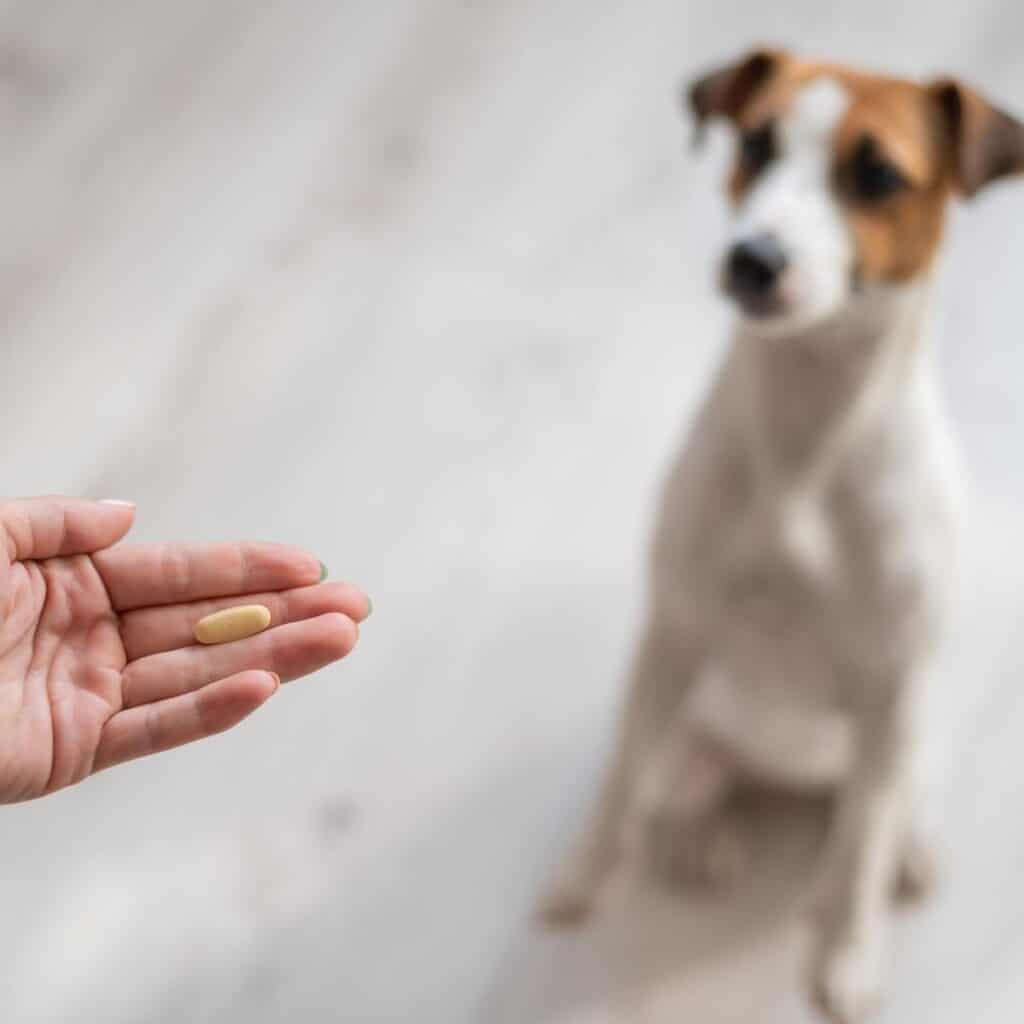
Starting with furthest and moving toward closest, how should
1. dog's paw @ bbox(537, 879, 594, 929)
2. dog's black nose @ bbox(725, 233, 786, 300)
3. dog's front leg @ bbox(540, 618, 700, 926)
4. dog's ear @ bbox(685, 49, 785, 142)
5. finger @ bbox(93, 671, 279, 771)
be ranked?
dog's paw @ bbox(537, 879, 594, 929) → dog's front leg @ bbox(540, 618, 700, 926) → dog's ear @ bbox(685, 49, 785, 142) → dog's black nose @ bbox(725, 233, 786, 300) → finger @ bbox(93, 671, 279, 771)

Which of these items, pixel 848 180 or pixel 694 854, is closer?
pixel 848 180

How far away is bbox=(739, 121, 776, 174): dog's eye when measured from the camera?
0.98 meters

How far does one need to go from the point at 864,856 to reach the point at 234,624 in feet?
1.86

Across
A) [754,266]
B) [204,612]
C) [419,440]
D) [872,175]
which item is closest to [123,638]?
[204,612]

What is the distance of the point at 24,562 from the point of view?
0.87 m

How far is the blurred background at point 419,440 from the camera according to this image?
1280mm

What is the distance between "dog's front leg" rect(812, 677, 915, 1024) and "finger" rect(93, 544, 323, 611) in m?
0.47

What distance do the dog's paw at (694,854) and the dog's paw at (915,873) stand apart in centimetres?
14

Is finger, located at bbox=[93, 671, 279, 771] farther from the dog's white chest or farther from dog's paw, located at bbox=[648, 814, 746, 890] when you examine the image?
dog's paw, located at bbox=[648, 814, 746, 890]

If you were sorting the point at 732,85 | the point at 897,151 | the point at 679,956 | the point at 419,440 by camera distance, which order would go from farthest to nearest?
the point at 419,440, the point at 679,956, the point at 732,85, the point at 897,151

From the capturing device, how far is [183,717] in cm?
81

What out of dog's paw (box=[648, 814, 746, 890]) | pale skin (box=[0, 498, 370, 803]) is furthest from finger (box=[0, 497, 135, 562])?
dog's paw (box=[648, 814, 746, 890])

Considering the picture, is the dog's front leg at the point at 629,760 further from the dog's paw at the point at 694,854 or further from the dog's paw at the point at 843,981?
the dog's paw at the point at 843,981

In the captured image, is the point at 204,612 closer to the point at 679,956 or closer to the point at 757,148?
the point at 757,148
